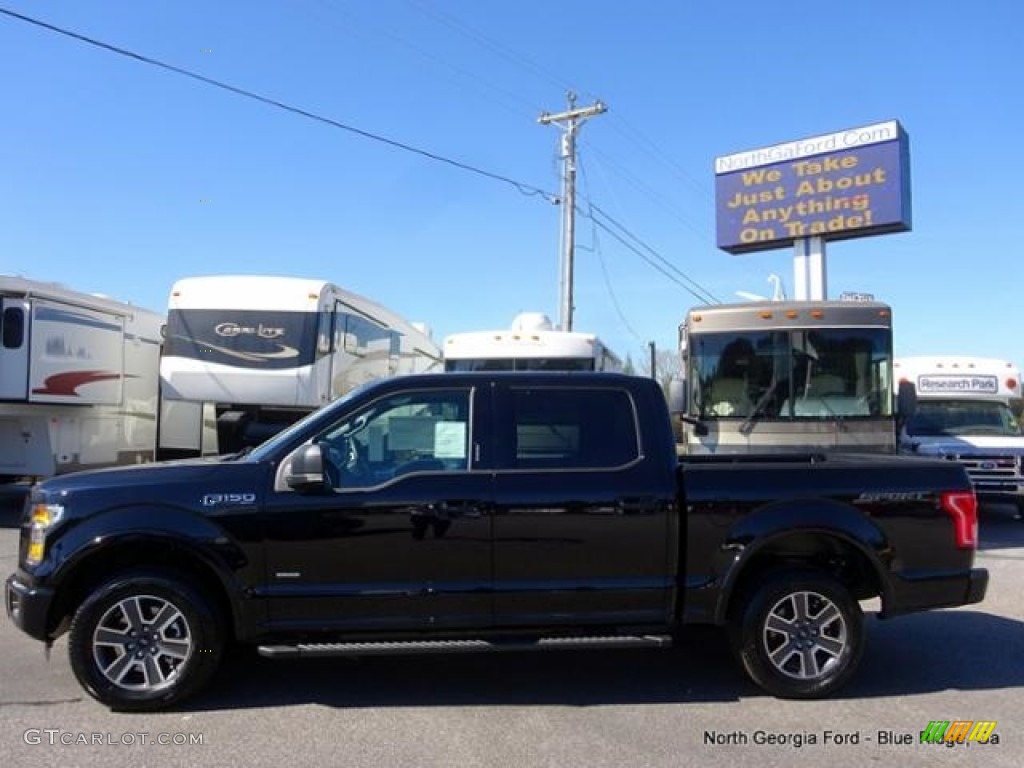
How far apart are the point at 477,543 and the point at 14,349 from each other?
10082 millimetres

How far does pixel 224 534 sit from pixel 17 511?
37.6ft

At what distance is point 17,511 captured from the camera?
14.4 meters

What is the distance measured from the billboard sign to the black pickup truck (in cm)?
1782

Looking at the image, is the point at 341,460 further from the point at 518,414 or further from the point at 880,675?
the point at 880,675

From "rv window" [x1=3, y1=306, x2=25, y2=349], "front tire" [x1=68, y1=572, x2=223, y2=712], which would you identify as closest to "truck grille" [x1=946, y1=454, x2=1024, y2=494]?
"front tire" [x1=68, y1=572, x2=223, y2=712]

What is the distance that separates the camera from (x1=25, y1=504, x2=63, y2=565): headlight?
5008 millimetres

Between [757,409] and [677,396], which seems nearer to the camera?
[757,409]

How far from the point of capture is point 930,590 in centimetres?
539

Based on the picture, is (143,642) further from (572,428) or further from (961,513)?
(961,513)

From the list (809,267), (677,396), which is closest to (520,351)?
(677,396)

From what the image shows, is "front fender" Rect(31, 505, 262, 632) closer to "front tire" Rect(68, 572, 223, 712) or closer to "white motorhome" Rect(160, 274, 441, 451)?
"front tire" Rect(68, 572, 223, 712)

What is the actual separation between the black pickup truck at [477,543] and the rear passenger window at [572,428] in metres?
0.01

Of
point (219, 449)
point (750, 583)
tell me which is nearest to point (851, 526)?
point (750, 583)

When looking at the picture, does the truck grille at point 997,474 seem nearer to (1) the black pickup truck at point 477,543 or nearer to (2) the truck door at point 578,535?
(1) the black pickup truck at point 477,543
